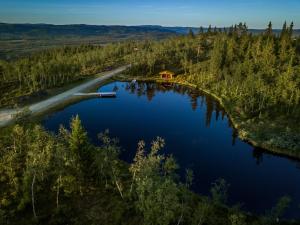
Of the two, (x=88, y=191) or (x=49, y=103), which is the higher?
(x=49, y=103)

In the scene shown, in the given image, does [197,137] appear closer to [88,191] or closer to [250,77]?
[250,77]

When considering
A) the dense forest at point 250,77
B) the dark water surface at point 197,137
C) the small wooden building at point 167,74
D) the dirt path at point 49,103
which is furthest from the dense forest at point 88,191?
the small wooden building at point 167,74

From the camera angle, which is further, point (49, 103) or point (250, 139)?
point (49, 103)

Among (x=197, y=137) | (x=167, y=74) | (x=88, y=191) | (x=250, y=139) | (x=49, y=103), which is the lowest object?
(x=197, y=137)

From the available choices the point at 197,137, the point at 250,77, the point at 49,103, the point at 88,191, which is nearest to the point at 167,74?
the point at 250,77

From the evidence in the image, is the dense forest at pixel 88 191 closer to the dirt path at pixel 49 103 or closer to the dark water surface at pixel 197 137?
the dark water surface at pixel 197 137

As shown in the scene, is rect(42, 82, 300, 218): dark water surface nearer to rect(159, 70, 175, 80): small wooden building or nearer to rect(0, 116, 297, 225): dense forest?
rect(0, 116, 297, 225): dense forest

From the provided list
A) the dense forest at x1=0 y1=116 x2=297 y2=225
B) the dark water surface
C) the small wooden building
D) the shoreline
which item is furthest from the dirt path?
the shoreline
